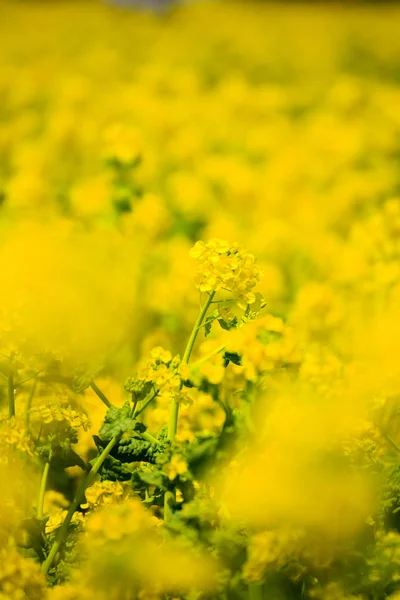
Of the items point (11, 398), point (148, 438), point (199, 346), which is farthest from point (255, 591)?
point (199, 346)

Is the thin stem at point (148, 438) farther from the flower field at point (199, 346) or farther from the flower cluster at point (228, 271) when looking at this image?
the flower cluster at point (228, 271)

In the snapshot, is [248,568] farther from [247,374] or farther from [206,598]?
[247,374]

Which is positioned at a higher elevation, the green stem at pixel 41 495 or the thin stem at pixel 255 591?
the green stem at pixel 41 495

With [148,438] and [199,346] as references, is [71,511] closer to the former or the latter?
[148,438]

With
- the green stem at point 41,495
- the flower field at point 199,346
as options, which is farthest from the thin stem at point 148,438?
the green stem at point 41,495

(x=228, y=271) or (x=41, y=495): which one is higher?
(x=228, y=271)

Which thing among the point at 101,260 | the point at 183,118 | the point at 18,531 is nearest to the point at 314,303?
the point at 101,260

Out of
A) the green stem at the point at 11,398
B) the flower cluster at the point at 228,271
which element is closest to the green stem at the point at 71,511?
the green stem at the point at 11,398

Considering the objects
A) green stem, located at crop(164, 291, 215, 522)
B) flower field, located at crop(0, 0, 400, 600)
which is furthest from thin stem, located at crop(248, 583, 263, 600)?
green stem, located at crop(164, 291, 215, 522)

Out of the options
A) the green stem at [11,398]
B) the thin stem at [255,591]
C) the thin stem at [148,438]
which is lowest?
the thin stem at [255,591]
